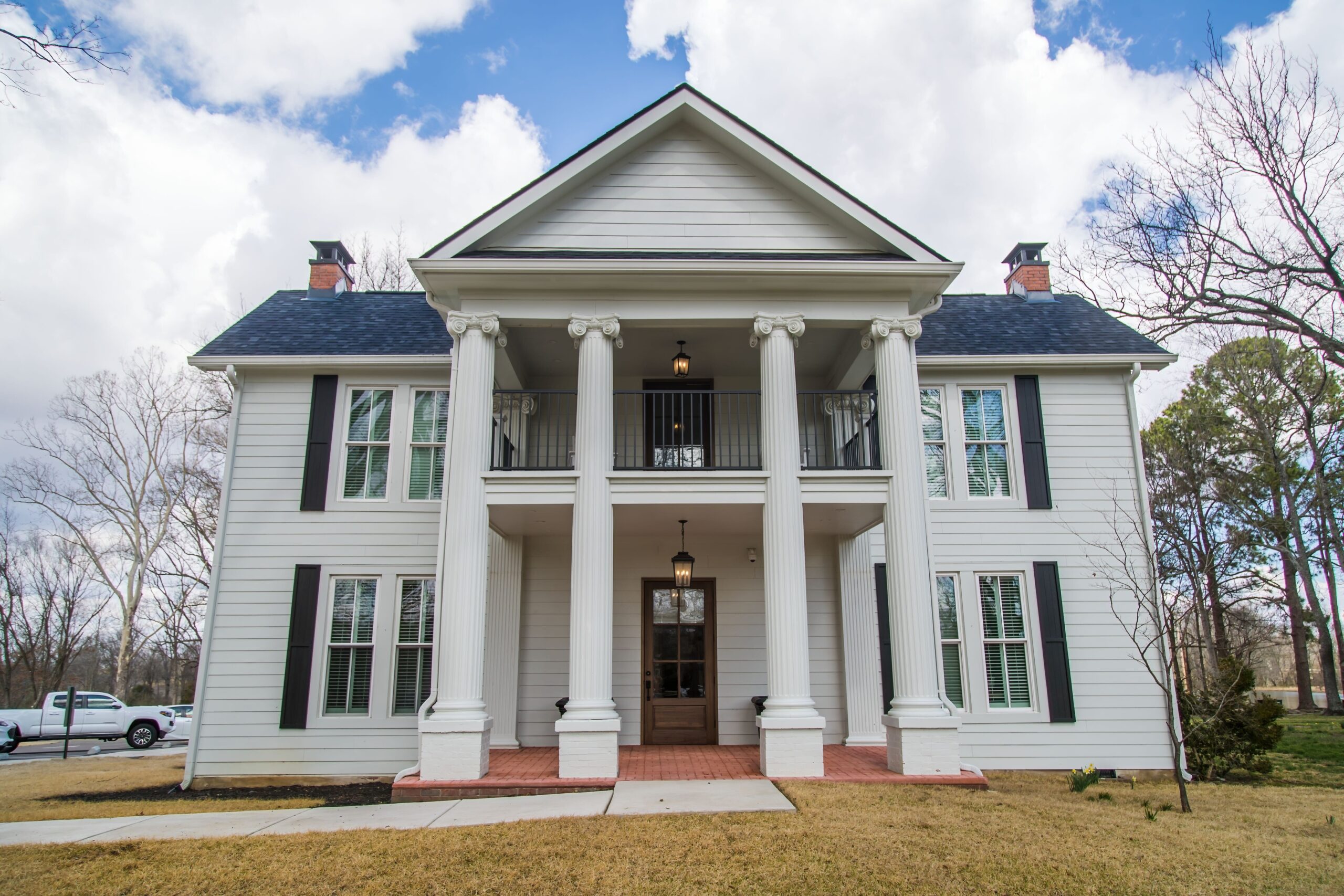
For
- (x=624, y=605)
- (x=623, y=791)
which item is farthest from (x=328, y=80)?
(x=623, y=791)

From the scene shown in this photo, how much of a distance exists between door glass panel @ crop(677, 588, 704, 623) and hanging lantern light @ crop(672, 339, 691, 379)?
3.07 metres

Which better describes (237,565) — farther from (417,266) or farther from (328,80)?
(328,80)

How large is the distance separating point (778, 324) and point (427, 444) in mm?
5197

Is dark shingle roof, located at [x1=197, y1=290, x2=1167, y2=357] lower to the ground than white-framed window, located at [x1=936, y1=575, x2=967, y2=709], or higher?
higher

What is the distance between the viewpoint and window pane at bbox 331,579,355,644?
10195 mm

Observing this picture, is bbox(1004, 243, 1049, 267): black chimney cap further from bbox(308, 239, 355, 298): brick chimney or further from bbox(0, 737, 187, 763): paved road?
bbox(0, 737, 187, 763): paved road

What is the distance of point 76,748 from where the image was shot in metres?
19.0

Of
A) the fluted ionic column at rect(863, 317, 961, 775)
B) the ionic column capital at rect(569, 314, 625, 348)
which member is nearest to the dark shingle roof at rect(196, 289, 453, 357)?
the ionic column capital at rect(569, 314, 625, 348)

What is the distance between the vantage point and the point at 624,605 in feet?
35.1

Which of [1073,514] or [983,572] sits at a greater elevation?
[1073,514]

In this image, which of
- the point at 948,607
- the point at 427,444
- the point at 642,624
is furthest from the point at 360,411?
the point at 948,607

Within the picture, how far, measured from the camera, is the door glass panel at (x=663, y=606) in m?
10.7

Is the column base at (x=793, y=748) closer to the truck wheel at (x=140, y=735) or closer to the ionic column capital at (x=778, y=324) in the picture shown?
the ionic column capital at (x=778, y=324)

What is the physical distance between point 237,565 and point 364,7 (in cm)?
739
